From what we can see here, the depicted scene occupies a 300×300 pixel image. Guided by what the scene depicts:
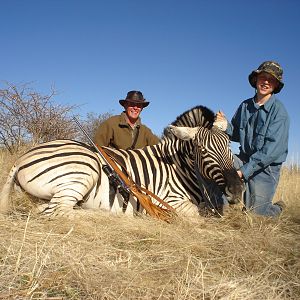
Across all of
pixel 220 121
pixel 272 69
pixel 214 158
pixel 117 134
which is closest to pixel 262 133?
pixel 220 121

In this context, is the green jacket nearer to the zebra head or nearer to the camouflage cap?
the zebra head

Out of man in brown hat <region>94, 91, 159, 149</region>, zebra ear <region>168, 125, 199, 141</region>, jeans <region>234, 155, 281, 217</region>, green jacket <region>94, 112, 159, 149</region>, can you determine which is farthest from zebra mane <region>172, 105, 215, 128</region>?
green jacket <region>94, 112, 159, 149</region>

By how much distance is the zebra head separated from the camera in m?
3.33

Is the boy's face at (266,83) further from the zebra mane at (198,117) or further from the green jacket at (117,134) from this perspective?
the green jacket at (117,134)

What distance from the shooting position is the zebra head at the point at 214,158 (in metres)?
3.33

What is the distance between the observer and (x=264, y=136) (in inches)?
168

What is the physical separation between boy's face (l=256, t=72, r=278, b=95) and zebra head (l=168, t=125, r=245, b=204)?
100cm

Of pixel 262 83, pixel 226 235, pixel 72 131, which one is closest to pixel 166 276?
pixel 226 235

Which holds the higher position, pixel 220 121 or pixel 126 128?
pixel 220 121

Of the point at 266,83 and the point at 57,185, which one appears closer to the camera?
the point at 57,185

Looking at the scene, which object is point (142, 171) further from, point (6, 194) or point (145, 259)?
point (145, 259)

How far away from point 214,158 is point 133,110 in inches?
88.6

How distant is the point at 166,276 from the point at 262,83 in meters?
3.10

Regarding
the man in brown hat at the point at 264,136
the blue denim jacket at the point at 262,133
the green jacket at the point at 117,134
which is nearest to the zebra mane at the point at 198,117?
the man in brown hat at the point at 264,136
